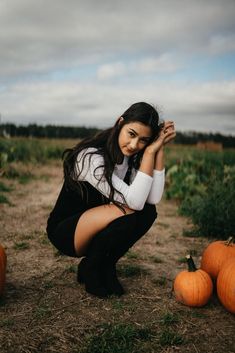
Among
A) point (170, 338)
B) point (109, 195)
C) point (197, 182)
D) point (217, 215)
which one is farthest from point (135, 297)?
point (197, 182)

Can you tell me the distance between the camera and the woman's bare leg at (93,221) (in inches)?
111

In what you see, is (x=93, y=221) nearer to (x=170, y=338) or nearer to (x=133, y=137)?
(x=133, y=137)

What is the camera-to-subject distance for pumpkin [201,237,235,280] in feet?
10.0

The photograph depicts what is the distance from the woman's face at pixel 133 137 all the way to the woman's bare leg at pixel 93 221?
1.46 feet

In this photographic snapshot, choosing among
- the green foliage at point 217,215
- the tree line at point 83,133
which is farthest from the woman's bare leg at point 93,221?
the tree line at point 83,133

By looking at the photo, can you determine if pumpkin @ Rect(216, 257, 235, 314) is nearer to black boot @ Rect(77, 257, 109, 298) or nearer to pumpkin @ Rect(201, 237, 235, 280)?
pumpkin @ Rect(201, 237, 235, 280)

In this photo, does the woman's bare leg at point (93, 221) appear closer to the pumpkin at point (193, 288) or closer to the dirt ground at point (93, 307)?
the dirt ground at point (93, 307)

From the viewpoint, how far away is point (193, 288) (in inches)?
110

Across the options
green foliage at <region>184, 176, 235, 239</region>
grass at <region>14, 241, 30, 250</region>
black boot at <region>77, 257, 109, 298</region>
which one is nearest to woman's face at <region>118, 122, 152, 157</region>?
black boot at <region>77, 257, 109, 298</region>

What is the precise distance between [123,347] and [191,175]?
5.72 metres

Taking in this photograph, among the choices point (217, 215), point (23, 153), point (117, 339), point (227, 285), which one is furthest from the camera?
point (23, 153)

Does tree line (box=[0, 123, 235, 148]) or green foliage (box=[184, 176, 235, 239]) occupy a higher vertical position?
tree line (box=[0, 123, 235, 148])

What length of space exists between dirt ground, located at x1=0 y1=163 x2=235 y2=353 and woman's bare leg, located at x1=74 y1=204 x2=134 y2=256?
46 centimetres

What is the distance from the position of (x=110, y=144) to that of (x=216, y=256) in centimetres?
125
